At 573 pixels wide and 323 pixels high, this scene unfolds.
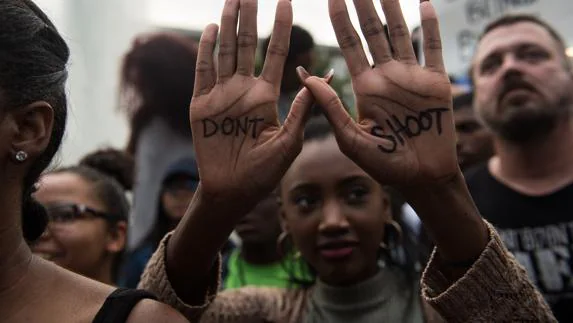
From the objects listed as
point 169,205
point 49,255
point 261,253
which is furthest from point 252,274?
point 49,255

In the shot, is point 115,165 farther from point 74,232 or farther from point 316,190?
point 316,190

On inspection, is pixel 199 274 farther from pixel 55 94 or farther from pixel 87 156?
pixel 87 156

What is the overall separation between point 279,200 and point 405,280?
0.49m

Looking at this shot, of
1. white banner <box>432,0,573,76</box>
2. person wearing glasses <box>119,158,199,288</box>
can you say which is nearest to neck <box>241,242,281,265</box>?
person wearing glasses <box>119,158,199,288</box>

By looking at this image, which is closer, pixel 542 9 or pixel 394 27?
pixel 394 27

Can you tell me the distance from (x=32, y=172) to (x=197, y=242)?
0.39 m

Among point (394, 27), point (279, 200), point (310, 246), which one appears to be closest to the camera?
point (394, 27)

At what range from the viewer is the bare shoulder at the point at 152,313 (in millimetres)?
1438

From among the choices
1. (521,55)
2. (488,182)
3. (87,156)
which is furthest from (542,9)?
(87,156)

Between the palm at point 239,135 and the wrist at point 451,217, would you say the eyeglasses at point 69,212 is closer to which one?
the palm at point 239,135

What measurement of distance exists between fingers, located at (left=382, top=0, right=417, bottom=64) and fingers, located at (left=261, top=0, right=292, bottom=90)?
8.3 inches

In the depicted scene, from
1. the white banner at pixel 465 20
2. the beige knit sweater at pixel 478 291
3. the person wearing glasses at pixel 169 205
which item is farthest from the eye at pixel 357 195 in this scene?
the white banner at pixel 465 20

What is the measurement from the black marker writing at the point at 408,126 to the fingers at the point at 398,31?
0.40ft

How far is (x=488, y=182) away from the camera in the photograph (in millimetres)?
3016
